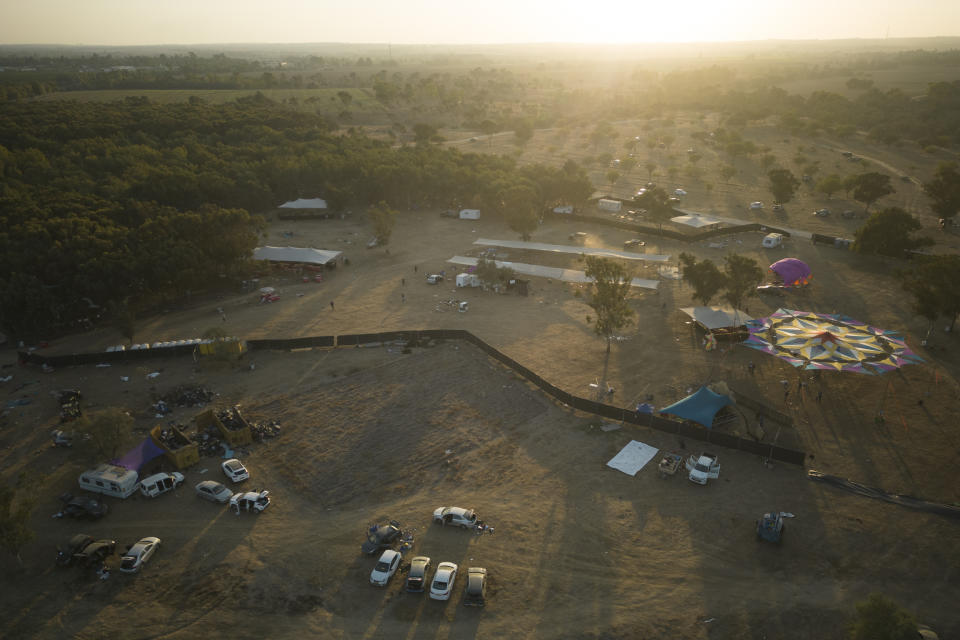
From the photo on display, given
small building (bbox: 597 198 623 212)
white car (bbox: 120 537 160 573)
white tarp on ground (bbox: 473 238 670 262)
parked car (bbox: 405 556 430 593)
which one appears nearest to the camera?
parked car (bbox: 405 556 430 593)

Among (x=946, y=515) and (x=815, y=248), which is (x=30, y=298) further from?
(x=815, y=248)

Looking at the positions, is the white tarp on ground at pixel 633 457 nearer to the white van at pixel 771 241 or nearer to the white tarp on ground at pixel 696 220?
the white van at pixel 771 241

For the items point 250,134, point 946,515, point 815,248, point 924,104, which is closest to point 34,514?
point 946,515

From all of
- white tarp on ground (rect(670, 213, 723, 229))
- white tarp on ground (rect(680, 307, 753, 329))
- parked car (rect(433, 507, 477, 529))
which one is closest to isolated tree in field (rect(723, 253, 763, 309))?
white tarp on ground (rect(680, 307, 753, 329))

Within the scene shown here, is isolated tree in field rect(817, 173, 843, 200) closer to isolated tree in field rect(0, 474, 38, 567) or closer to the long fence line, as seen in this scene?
the long fence line

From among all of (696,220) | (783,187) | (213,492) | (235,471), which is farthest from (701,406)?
(783,187)

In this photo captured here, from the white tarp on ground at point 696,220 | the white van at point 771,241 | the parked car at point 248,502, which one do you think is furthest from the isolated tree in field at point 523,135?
the parked car at point 248,502
